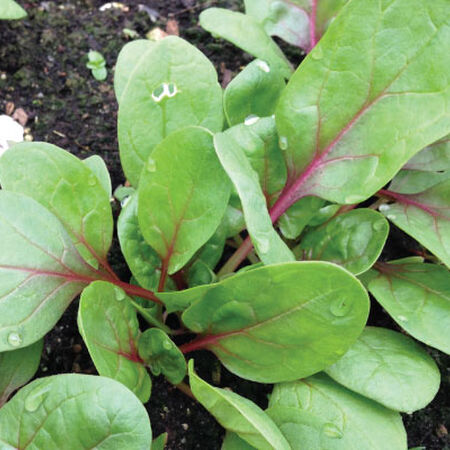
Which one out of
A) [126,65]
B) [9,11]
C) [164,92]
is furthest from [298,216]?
[9,11]

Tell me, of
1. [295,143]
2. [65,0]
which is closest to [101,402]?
[295,143]

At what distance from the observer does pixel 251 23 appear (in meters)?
1.22

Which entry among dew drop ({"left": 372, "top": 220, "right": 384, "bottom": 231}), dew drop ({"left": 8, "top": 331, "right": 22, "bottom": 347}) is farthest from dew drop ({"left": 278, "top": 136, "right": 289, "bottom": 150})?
dew drop ({"left": 8, "top": 331, "right": 22, "bottom": 347})

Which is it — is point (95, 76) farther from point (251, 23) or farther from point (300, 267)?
point (300, 267)

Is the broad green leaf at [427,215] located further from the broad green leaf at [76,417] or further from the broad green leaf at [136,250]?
the broad green leaf at [76,417]

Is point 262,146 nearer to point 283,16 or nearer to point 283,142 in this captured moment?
point 283,142

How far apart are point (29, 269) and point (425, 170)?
79 cm

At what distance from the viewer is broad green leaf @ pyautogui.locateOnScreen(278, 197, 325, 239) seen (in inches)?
44.7

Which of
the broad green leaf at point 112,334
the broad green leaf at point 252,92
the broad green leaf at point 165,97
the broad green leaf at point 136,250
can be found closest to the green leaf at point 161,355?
the broad green leaf at point 112,334

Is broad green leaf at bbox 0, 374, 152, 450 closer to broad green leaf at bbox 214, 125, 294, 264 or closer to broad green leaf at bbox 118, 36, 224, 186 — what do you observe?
broad green leaf at bbox 214, 125, 294, 264

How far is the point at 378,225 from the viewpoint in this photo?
3.50 ft

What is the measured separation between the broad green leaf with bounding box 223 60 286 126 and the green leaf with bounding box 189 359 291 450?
501 mm

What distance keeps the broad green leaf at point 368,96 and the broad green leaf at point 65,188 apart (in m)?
0.37

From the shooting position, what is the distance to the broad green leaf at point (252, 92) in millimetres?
1100
